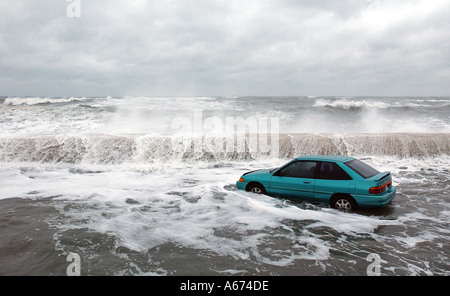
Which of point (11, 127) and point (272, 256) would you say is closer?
point (272, 256)

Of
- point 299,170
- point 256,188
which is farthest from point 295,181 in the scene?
point 256,188

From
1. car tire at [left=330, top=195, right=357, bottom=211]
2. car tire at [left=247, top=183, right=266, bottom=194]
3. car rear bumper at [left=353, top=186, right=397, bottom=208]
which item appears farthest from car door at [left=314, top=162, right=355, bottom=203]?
car tire at [left=247, top=183, right=266, bottom=194]

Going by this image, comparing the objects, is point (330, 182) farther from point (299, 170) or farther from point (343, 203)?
point (299, 170)

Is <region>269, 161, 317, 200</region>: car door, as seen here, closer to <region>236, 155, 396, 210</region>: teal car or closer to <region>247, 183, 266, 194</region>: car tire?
Answer: <region>236, 155, 396, 210</region>: teal car

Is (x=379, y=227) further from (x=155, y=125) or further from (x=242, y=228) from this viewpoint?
(x=155, y=125)

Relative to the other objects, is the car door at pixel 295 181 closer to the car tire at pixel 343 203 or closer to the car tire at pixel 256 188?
the car tire at pixel 256 188

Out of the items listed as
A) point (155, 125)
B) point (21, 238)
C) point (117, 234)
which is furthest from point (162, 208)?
point (155, 125)

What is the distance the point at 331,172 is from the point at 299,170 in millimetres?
783

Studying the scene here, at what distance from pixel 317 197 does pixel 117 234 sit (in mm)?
4546

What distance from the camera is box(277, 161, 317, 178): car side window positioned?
25.9ft

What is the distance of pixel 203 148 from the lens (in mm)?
15938

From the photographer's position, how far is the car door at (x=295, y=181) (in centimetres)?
779

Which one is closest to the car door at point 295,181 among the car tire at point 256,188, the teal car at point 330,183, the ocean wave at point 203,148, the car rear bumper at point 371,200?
the teal car at point 330,183

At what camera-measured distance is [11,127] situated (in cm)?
2361
